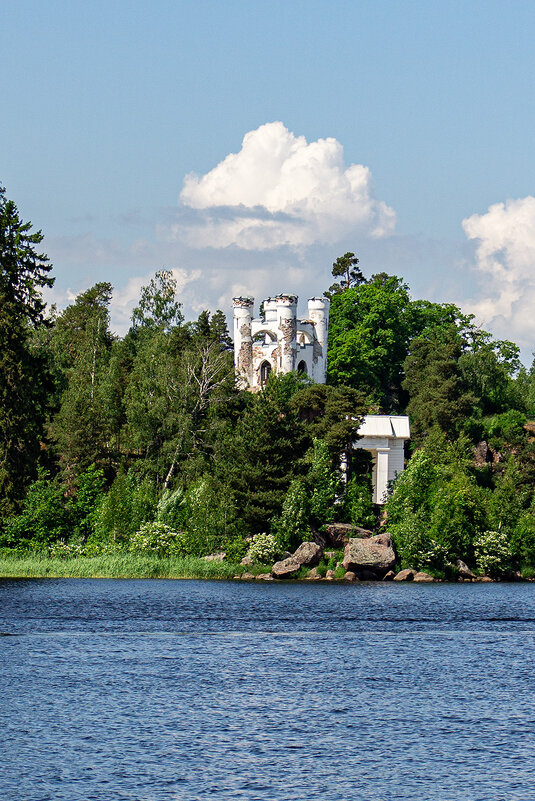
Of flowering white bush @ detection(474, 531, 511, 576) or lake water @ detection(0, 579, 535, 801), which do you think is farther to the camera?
flowering white bush @ detection(474, 531, 511, 576)

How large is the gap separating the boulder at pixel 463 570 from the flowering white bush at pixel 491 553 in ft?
5.53

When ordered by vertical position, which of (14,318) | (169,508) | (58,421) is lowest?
(169,508)

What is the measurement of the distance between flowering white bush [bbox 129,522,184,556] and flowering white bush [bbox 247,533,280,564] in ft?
20.7

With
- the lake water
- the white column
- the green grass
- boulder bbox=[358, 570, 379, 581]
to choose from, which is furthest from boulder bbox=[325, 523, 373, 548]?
the lake water

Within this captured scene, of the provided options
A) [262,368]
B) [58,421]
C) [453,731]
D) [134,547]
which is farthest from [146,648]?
[262,368]

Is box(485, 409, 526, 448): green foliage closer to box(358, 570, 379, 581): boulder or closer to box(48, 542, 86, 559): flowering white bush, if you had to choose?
box(358, 570, 379, 581): boulder

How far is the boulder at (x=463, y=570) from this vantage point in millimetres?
76062

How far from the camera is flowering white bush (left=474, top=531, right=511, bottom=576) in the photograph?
77.8m

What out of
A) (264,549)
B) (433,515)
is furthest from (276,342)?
(264,549)

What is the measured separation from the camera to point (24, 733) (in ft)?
87.3

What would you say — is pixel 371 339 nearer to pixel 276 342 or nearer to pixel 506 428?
pixel 276 342

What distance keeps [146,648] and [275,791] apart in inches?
734

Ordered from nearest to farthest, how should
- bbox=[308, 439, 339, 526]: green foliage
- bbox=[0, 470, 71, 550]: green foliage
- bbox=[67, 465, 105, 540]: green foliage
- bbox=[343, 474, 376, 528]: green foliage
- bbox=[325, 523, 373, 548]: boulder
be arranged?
bbox=[0, 470, 71, 550]: green foliage, bbox=[308, 439, 339, 526]: green foliage, bbox=[325, 523, 373, 548]: boulder, bbox=[343, 474, 376, 528]: green foliage, bbox=[67, 465, 105, 540]: green foliage

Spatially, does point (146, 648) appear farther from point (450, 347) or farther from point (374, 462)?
point (450, 347)
